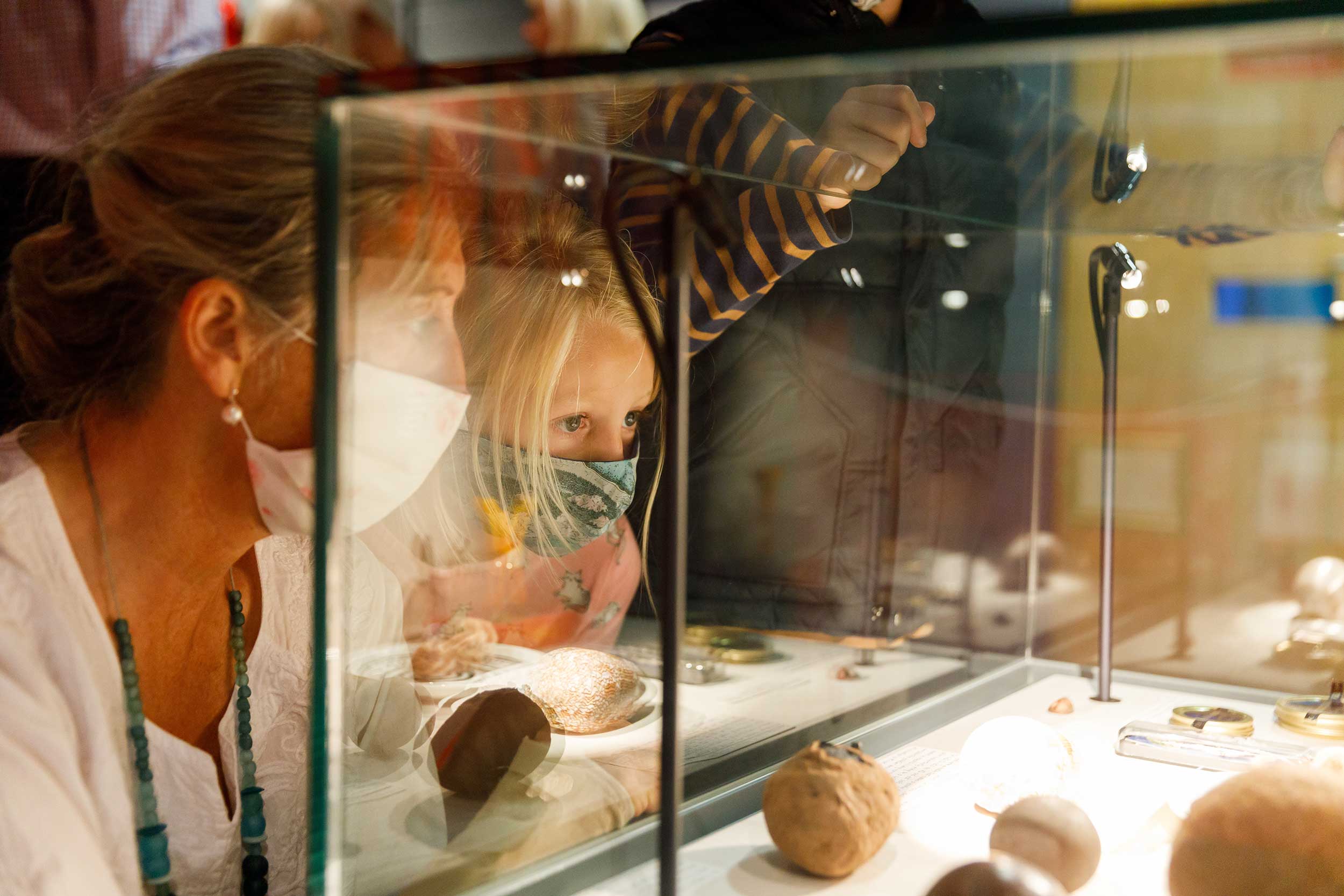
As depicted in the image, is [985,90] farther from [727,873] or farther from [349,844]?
[349,844]

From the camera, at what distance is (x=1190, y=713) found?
2.22 feet

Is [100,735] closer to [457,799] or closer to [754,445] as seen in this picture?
[457,799]

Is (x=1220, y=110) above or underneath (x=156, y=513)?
above

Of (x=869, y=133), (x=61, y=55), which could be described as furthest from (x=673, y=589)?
(x=61, y=55)

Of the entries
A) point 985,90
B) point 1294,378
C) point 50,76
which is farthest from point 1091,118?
point 50,76

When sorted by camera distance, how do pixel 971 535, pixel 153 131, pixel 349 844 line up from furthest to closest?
1. pixel 971 535
2. pixel 153 131
3. pixel 349 844

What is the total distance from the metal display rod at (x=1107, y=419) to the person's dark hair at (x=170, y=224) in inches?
18.9

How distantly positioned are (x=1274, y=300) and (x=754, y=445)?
345mm

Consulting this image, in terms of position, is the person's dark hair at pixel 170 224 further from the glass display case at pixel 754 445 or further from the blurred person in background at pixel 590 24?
the blurred person in background at pixel 590 24

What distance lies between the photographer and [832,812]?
1.84ft

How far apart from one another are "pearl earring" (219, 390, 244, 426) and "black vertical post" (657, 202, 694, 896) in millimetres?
348

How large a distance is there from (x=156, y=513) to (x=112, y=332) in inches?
6.0

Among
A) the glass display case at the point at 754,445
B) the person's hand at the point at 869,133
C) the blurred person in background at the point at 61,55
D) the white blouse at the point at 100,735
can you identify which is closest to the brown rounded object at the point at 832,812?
the glass display case at the point at 754,445

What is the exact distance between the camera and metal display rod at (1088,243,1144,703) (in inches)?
31.2
